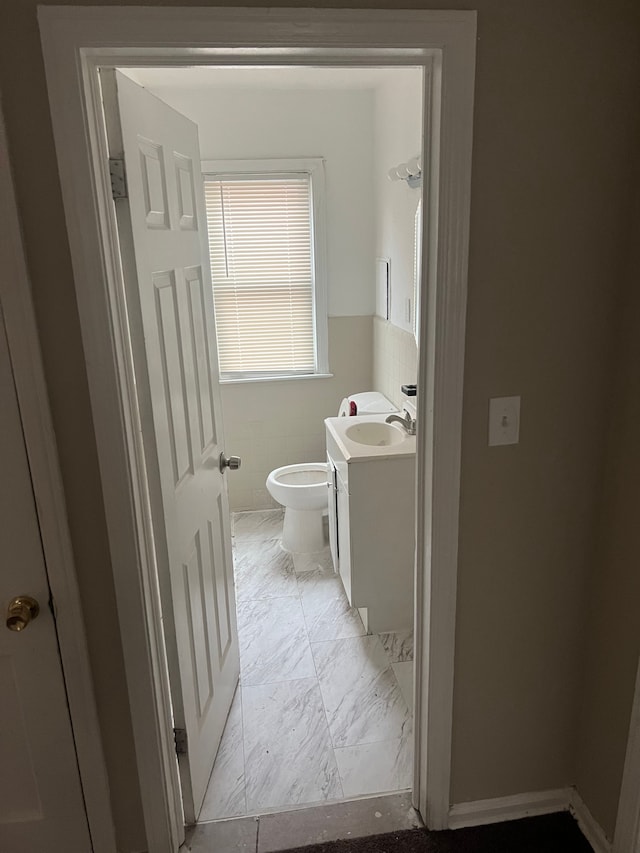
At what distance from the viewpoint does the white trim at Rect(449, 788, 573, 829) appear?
6.07 ft

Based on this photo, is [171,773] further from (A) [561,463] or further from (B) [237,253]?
(B) [237,253]

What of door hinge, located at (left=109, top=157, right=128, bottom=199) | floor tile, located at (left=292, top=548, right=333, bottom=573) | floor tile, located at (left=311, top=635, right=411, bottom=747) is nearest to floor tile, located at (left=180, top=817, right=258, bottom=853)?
floor tile, located at (left=311, top=635, right=411, bottom=747)

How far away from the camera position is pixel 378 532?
2662 mm

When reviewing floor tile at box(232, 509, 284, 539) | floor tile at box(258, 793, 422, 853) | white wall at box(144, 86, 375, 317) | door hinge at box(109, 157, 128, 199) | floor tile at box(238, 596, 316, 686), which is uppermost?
white wall at box(144, 86, 375, 317)

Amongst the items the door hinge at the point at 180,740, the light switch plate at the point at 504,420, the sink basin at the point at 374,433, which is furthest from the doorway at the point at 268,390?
the light switch plate at the point at 504,420

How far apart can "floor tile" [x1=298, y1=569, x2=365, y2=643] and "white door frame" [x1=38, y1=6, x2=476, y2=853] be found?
1.07m

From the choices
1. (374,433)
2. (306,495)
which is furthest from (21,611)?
(306,495)

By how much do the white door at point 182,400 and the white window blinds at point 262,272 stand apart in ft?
5.90

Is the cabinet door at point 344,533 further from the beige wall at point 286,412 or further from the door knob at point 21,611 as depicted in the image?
the door knob at point 21,611

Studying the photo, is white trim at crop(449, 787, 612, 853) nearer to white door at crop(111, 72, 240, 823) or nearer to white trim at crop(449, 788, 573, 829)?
white trim at crop(449, 788, 573, 829)

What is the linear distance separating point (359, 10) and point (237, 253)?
2730mm

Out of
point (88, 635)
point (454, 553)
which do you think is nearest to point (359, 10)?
point (454, 553)

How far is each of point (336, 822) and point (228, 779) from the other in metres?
0.40

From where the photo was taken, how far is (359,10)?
1.24 meters
